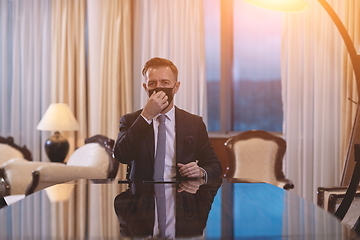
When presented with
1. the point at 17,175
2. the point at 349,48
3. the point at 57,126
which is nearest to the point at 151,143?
the point at 17,175

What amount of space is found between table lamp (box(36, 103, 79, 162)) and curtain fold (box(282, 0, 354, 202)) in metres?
2.44

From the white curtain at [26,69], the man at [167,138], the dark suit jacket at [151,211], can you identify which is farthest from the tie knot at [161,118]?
the white curtain at [26,69]

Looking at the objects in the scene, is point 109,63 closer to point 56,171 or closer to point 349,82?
point 56,171

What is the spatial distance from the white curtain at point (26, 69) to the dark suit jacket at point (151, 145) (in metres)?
3.08

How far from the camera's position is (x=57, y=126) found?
4207mm

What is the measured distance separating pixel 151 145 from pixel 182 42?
2.65 metres

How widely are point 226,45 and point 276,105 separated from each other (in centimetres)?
94

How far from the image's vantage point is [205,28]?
4.59 meters

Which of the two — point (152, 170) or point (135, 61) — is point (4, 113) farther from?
point (152, 170)

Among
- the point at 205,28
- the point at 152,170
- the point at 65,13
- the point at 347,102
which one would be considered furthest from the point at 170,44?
the point at 152,170

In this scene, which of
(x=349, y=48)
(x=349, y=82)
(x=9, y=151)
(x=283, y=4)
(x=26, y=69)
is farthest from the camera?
(x=26, y=69)

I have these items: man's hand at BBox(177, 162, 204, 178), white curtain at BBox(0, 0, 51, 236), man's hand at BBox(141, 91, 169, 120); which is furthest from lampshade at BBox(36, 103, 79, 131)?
man's hand at BBox(177, 162, 204, 178)

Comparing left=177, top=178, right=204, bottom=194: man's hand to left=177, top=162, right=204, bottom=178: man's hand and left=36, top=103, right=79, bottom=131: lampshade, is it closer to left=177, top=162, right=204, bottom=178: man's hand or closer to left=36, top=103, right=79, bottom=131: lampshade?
left=177, top=162, right=204, bottom=178: man's hand

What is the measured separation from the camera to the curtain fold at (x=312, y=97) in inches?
161
